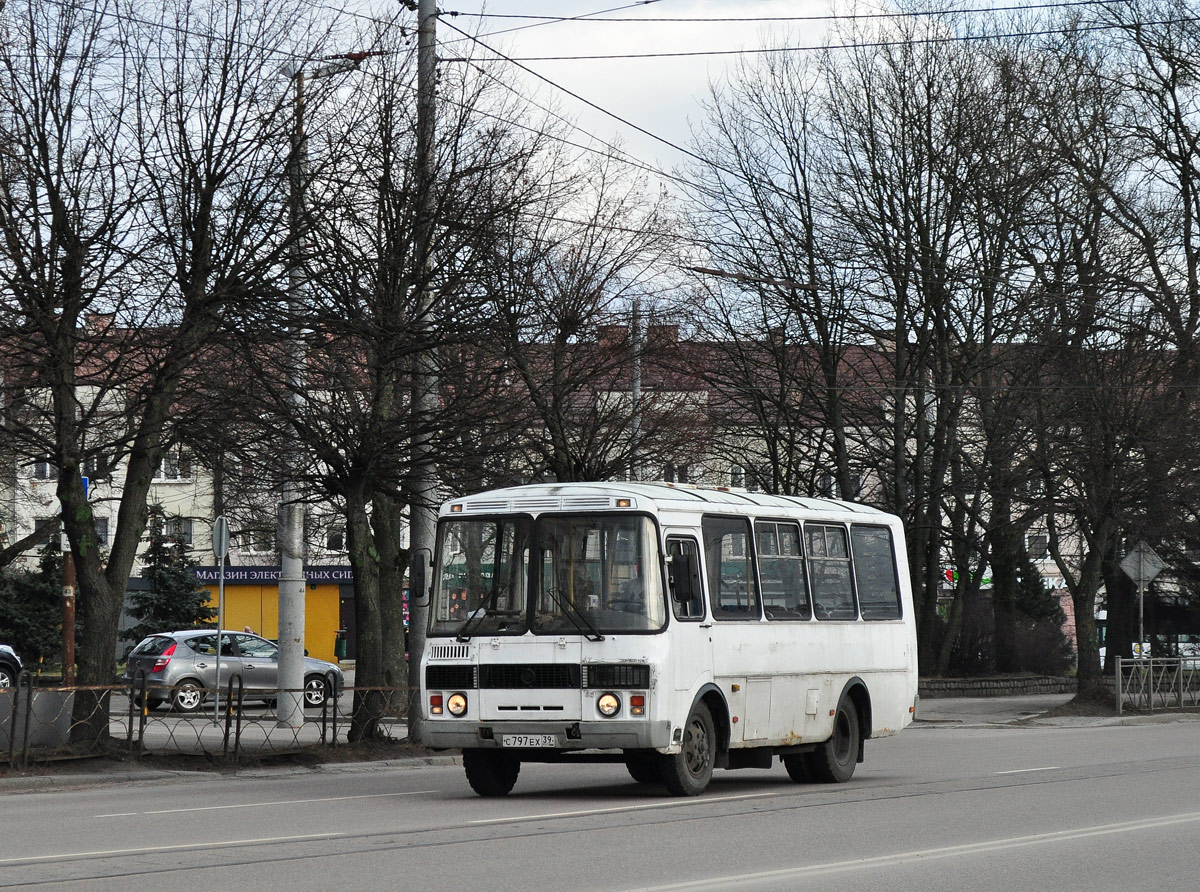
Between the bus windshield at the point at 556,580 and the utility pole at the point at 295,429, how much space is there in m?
4.41

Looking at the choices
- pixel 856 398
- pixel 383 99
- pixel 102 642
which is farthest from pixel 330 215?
pixel 856 398

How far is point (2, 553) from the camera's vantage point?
34.8 meters

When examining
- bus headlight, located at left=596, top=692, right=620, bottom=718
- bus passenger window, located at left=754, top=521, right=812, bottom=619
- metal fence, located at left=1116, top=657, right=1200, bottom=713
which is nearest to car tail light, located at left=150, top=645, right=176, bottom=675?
bus passenger window, located at left=754, top=521, right=812, bottom=619

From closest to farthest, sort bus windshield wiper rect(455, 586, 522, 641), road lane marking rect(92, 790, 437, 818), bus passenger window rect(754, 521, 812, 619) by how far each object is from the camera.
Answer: road lane marking rect(92, 790, 437, 818) → bus windshield wiper rect(455, 586, 522, 641) → bus passenger window rect(754, 521, 812, 619)

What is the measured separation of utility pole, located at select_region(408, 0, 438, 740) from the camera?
1898 centimetres

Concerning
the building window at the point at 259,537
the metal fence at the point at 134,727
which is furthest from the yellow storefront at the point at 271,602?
the metal fence at the point at 134,727

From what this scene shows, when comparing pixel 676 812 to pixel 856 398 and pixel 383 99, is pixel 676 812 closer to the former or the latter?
pixel 383 99

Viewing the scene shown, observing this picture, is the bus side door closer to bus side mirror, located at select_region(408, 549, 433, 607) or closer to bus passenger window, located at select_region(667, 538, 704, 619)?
bus passenger window, located at select_region(667, 538, 704, 619)

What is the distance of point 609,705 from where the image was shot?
13945 millimetres

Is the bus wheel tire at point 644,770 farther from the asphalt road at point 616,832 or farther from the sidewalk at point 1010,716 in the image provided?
the sidewalk at point 1010,716

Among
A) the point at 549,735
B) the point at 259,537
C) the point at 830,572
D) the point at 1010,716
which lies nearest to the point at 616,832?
the point at 549,735

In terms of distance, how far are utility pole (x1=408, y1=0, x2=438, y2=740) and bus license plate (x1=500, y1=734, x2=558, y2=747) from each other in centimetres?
434

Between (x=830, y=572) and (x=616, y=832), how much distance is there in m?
6.51

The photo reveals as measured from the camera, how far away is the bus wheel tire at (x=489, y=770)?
1480cm
